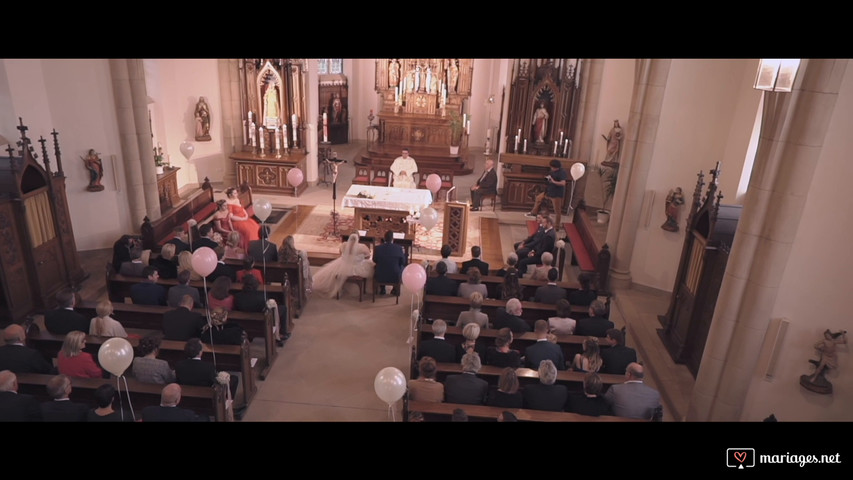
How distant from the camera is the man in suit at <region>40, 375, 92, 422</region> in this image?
218 inches

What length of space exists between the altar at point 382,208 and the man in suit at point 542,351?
585cm

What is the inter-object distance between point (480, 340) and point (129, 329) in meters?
5.33

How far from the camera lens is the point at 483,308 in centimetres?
889

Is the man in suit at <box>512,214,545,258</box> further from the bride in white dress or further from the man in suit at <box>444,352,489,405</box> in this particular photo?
the man in suit at <box>444,352,489,405</box>

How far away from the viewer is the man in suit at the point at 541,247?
10844mm

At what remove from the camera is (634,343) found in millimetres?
9617

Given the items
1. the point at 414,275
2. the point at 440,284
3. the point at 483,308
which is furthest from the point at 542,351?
the point at 440,284

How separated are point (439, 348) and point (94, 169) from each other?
7.95 meters

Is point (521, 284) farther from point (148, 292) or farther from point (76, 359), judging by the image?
point (76, 359)

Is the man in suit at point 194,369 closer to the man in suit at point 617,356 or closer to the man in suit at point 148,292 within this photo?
the man in suit at point 148,292

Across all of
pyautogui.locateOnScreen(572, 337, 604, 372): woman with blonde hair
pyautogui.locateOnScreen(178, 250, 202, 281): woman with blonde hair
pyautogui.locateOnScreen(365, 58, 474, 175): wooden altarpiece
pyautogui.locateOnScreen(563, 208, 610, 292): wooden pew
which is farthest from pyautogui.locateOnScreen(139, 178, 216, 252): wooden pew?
pyautogui.locateOnScreen(563, 208, 610, 292): wooden pew

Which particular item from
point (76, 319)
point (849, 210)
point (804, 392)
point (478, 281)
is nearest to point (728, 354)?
point (804, 392)

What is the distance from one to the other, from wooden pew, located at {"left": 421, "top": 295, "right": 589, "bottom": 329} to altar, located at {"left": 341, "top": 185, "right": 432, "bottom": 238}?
12.9 feet
